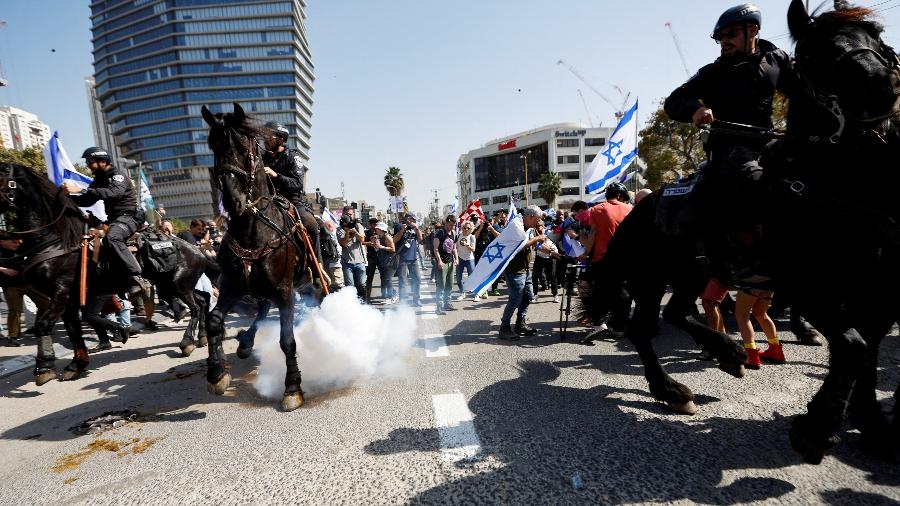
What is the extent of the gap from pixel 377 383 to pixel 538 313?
4674 millimetres

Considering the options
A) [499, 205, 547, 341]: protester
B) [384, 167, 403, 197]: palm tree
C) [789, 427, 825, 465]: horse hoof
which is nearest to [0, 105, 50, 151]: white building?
[384, 167, 403, 197]: palm tree

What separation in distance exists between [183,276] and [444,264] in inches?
209

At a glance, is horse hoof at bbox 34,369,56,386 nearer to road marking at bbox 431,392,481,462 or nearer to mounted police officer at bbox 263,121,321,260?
mounted police officer at bbox 263,121,321,260

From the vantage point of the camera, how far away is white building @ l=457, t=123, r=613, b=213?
8356 cm

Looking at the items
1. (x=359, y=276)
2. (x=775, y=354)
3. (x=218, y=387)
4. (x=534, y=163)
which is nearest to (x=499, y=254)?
(x=775, y=354)

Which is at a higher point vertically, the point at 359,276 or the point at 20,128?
the point at 20,128

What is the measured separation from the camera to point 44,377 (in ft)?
17.8

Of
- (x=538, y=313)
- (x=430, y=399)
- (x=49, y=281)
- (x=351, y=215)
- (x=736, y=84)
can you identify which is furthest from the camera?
(x=351, y=215)

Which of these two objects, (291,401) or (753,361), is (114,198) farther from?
(753,361)

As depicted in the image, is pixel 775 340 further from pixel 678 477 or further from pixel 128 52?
pixel 128 52

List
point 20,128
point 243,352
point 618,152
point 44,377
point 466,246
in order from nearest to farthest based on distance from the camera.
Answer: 1. point 44,377
2. point 243,352
3. point 618,152
4. point 466,246
5. point 20,128

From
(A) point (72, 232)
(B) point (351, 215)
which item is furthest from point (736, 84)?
(B) point (351, 215)

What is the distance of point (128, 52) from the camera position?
107 meters

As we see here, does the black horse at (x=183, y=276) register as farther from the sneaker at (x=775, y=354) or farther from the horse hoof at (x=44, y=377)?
the sneaker at (x=775, y=354)
